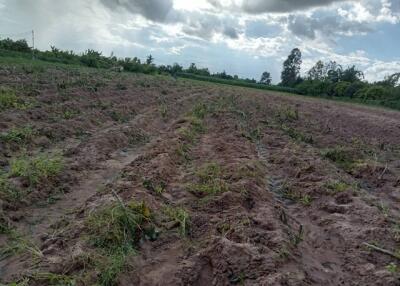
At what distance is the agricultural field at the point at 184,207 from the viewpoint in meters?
4.54

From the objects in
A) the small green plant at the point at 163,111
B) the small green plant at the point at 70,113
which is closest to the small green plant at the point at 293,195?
the small green plant at the point at 70,113

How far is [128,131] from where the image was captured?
1116 centimetres

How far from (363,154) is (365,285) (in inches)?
283

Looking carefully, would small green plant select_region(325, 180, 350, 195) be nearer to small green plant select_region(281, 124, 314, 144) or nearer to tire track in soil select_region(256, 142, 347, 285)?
tire track in soil select_region(256, 142, 347, 285)

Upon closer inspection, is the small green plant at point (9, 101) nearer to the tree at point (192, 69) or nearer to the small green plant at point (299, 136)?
the small green plant at point (299, 136)

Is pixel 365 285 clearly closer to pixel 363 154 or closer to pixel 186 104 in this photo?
pixel 363 154

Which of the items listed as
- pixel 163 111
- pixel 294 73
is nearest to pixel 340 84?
pixel 294 73

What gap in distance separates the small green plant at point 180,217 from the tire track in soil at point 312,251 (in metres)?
1.31

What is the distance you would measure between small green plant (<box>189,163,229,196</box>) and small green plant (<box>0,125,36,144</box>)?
3782mm

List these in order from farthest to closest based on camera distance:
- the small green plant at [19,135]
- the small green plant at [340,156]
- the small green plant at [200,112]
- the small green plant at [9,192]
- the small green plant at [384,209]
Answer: the small green plant at [200,112], the small green plant at [340,156], the small green plant at [19,135], the small green plant at [384,209], the small green plant at [9,192]

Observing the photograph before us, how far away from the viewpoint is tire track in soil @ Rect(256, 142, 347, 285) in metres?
4.71

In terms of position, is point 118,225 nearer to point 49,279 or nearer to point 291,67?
point 49,279

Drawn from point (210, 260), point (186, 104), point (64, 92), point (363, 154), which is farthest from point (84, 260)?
point (186, 104)

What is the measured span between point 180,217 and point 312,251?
1.72m
